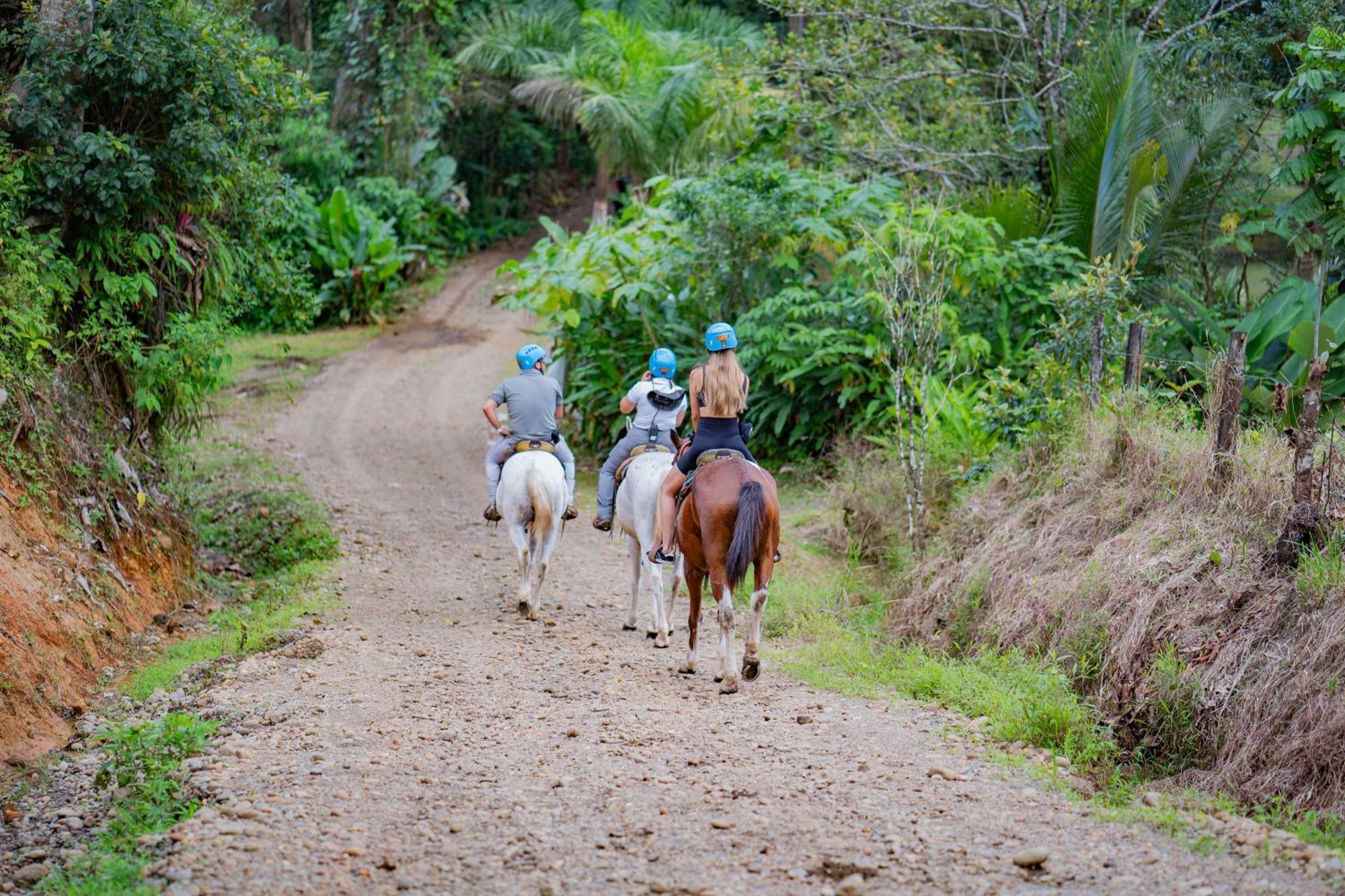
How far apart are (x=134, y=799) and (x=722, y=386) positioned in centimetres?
439

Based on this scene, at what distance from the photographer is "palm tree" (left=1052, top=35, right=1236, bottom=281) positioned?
48.6 feet

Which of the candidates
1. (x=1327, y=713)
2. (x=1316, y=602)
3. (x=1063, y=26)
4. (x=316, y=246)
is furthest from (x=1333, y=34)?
(x=316, y=246)

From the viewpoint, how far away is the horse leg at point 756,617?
848 centimetres

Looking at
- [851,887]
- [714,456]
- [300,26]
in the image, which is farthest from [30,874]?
[300,26]

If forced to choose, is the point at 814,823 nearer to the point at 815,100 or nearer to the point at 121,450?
the point at 121,450

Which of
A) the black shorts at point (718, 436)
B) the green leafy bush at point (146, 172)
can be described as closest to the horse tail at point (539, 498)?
the black shorts at point (718, 436)

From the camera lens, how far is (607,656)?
31.3 ft

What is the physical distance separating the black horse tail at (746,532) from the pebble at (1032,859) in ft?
10.0

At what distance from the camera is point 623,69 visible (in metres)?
26.9

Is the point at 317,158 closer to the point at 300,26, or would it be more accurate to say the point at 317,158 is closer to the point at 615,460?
the point at 300,26

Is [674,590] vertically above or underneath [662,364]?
underneath

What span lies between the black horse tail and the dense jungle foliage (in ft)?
12.2

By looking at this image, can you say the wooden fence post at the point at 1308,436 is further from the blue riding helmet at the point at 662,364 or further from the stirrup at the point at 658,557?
the blue riding helmet at the point at 662,364

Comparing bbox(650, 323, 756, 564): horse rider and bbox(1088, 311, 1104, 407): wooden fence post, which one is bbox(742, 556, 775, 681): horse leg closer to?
bbox(650, 323, 756, 564): horse rider
